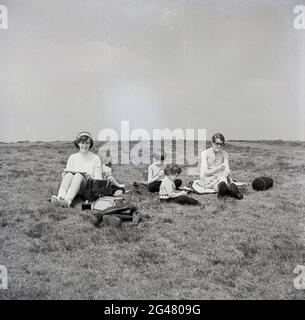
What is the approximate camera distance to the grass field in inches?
234

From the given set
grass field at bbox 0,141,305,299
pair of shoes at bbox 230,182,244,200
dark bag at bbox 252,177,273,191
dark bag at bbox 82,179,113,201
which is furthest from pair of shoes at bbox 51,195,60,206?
dark bag at bbox 252,177,273,191

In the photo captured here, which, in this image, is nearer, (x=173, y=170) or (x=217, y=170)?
(x=173, y=170)

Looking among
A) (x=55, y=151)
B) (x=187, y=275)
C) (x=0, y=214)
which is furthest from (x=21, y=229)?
(x=55, y=151)

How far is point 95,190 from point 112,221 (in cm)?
208

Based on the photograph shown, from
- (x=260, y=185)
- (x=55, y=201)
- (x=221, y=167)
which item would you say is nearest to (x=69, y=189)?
(x=55, y=201)

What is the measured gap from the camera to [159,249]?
7156 mm

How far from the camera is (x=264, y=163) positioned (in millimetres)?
16547

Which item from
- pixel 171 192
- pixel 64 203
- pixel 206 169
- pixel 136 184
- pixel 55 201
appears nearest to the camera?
pixel 64 203

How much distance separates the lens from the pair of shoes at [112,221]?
26.2 feet

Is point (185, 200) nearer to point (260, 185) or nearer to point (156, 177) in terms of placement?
point (156, 177)

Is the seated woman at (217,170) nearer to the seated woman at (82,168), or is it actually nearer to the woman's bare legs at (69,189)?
the seated woman at (82,168)

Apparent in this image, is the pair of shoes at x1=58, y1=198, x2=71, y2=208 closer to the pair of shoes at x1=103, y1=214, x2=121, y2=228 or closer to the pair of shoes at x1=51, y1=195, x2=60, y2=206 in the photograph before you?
the pair of shoes at x1=51, y1=195, x2=60, y2=206
